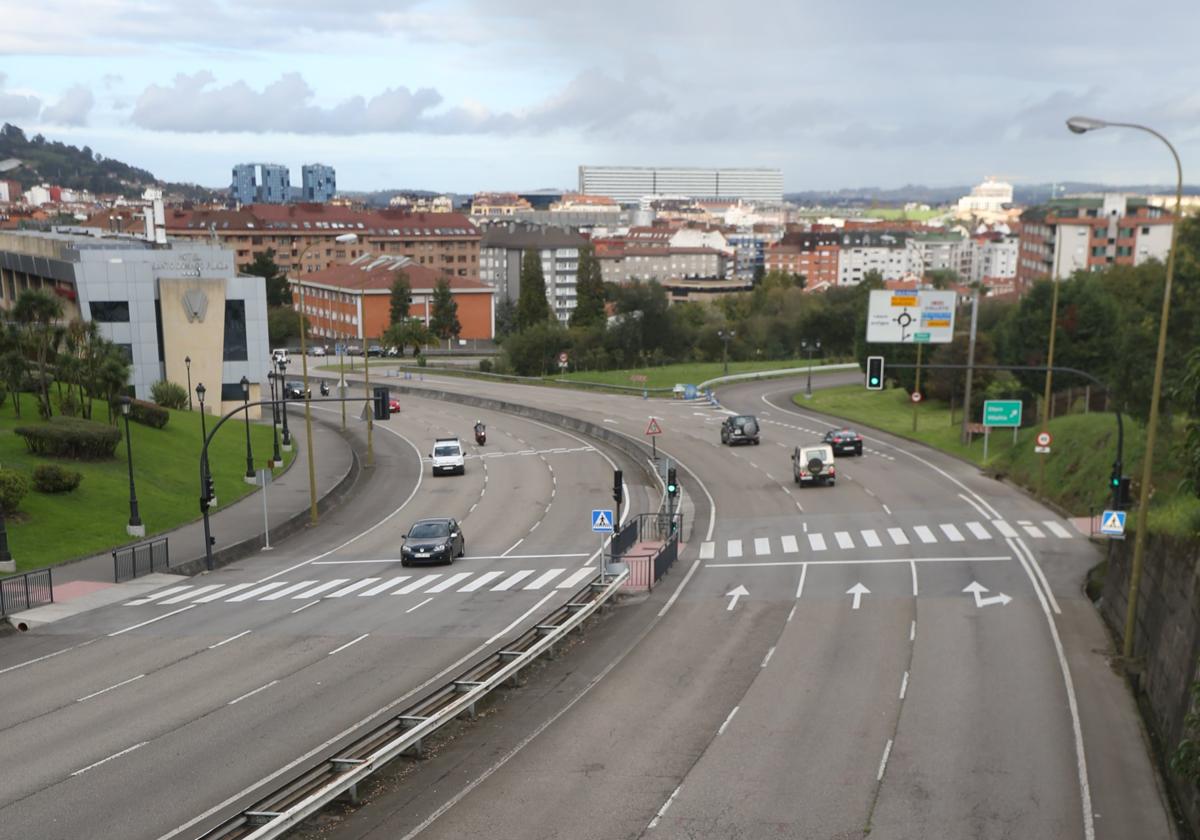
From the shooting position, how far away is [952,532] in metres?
38.8

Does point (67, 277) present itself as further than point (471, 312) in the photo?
No

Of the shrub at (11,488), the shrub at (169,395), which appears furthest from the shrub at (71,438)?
the shrub at (169,395)

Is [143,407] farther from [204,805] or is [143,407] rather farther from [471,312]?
[471,312]

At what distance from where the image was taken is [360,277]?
147 m

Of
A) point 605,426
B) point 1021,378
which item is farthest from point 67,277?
point 1021,378

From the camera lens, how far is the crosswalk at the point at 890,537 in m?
37.1

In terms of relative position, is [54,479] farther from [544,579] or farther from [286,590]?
[544,579]

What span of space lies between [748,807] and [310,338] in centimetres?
14045

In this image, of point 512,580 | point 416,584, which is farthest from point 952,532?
point 416,584

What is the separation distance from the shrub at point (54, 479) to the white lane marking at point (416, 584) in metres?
14.0

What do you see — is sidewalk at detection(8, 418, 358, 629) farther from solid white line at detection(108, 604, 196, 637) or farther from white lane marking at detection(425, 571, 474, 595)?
white lane marking at detection(425, 571, 474, 595)

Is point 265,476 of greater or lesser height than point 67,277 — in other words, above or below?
below

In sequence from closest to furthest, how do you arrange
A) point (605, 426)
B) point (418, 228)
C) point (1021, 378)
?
point (1021, 378) → point (605, 426) → point (418, 228)

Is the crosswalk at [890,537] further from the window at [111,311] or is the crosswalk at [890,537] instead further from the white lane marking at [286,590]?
the window at [111,311]
